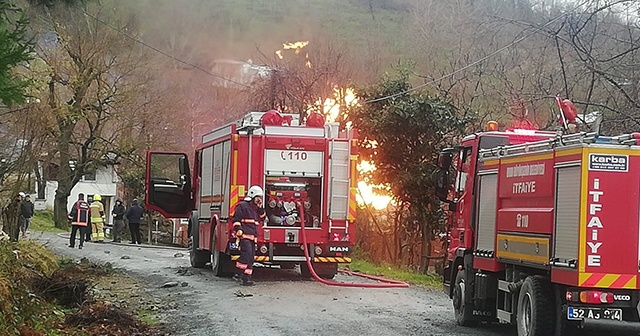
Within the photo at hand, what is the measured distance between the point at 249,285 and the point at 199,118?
22.3m

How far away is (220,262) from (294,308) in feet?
15.6

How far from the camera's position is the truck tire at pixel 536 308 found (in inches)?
340

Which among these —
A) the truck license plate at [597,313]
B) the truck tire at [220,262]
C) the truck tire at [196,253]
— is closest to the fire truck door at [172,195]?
the truck tire at [196,253]

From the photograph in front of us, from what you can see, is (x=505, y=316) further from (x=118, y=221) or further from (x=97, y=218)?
(x=118, y=221)

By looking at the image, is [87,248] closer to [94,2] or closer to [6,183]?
[6,183]

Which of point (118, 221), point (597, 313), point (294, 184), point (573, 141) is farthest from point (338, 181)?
point (118, 221)

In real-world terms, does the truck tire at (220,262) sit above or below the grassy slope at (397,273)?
above

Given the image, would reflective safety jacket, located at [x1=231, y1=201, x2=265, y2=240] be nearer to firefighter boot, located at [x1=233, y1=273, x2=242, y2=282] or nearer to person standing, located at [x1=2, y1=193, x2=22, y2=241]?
firefighter boot, located at [x1=233, y1=273, x2=242, y2=282]

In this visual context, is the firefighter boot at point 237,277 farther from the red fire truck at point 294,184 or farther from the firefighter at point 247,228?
the firefighter at point 247,228

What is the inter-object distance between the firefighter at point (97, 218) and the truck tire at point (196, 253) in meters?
8.91

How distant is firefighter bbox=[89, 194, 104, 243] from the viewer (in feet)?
→ 88.0

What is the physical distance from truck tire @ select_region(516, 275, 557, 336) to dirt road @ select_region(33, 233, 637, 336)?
1.26 meters

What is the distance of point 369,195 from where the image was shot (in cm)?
2244

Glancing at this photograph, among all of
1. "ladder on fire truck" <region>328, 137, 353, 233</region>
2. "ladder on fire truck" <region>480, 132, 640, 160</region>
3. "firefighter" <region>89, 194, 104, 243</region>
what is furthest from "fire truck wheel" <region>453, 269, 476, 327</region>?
"firefighter" <region>89, 194, 104, 243</region>
